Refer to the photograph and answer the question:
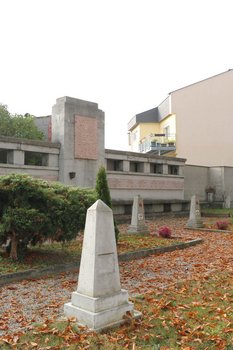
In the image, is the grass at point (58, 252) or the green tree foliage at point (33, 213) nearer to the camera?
the green tree foliage at point (33, 213)

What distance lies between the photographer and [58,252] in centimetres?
938

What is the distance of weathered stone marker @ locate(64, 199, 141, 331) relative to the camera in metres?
4.27

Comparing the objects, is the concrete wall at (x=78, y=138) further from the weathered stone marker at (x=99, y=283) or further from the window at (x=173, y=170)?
the weathered stone marker at (x=99, y=283)

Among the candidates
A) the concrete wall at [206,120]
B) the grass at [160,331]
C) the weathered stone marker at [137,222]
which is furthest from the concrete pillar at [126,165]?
the grass at [160,331]

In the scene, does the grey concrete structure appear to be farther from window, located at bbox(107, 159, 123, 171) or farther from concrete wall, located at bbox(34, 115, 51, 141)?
concrete wall, located at bbox(34, 115, 51, 141)

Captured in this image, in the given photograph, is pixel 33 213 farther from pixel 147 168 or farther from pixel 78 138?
pixel 147 168

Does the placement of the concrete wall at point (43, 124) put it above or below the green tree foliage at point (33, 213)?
above

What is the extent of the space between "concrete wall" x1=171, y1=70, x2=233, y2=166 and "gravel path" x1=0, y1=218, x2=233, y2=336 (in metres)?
20.4

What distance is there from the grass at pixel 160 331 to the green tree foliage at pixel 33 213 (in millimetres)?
2944

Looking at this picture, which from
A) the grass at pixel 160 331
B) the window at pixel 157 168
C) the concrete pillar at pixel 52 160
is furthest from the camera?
the window at pixel 157 168

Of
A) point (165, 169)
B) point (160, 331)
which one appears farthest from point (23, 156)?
point (160, 331)

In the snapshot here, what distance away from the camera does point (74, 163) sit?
17.0 m

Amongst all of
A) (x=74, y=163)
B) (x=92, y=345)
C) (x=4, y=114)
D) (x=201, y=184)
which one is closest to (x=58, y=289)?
(x=92, y=345)

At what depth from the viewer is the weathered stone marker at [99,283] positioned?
14.0ft
